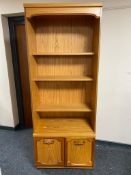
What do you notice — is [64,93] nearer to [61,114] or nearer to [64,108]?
[64,108]

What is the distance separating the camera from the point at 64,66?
2.16 meters

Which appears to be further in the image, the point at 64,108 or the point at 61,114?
the point at 61,114

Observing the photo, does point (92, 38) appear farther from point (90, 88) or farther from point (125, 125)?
point (125, 125)

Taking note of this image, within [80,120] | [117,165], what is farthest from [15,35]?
[117,165]

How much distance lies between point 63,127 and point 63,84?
583mm

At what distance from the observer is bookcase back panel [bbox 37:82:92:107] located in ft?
7.29

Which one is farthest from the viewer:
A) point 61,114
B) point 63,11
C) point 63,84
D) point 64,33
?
point 61,114

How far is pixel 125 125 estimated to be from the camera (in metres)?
2.42

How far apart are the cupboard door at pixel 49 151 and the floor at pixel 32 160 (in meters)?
0.11

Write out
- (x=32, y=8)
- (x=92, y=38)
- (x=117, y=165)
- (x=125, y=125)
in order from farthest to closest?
(x=125, y=125)
(x=117, y=165)
(x=92, y=38)
(x=32, y=8)

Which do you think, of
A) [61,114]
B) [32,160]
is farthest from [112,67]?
[32,160]

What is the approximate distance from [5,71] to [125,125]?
84.7 inches

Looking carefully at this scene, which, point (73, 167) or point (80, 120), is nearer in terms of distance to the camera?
point (73, 167)

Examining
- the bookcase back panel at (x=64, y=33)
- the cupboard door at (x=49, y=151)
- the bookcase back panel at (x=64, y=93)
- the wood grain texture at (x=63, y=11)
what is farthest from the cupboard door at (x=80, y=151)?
the wood grain texture at (x=63, y=11)
